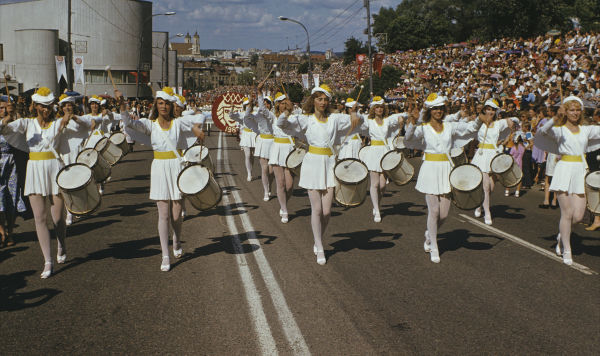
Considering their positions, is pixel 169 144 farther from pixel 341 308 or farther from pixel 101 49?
pixel 101 49

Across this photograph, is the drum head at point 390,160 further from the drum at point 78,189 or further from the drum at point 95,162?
the drum at point 95,162

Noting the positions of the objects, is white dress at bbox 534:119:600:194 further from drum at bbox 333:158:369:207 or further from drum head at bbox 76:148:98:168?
drum head at bbox 76:148:98:168

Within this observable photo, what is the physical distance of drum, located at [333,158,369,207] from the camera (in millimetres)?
7295

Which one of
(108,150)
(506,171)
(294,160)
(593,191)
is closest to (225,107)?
(108,150)

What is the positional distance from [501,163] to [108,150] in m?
7.92

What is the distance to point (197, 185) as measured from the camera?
6.80m

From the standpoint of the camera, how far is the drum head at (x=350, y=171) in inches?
288

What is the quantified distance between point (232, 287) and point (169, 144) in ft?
6.18

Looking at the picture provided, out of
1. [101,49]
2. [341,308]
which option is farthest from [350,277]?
[101,49]

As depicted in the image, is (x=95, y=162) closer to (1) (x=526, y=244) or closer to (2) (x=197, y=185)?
(2) (x=197, y=185)

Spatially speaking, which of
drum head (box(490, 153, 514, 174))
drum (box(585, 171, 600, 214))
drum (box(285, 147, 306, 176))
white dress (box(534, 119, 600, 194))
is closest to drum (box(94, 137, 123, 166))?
drum (box(285, 147, 306, 176))

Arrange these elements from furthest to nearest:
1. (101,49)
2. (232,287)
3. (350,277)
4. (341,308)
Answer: (101,49) < (350,277) < (232,287) < (341,308)

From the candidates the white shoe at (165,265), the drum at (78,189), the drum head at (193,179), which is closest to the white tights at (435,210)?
the drum head at (193,179)

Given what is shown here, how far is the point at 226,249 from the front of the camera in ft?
26.2
